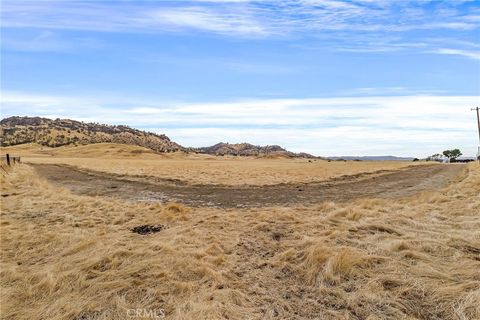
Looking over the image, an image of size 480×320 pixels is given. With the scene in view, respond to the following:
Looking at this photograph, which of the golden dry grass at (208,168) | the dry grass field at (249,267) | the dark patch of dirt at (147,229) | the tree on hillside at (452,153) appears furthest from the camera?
the tree on hillside at (452,153)

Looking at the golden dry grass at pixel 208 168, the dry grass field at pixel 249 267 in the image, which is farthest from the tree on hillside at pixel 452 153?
the dry grass field at pixel 249 267

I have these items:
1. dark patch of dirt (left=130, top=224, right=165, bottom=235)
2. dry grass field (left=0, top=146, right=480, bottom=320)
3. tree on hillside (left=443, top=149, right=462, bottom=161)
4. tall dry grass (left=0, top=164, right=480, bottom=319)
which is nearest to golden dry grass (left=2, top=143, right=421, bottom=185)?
dark patch of dirt (left=130, top=224, right=165, bottom=235)

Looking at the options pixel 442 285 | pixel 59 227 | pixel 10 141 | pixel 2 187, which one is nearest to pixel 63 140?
pixel 10 141

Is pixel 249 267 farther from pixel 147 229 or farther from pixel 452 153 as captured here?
pixel 452 153

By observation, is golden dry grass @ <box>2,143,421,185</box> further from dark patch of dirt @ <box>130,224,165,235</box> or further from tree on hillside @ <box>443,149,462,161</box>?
tree on hillside @ <box>443,149,462,161</box>

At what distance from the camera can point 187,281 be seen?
6660mm

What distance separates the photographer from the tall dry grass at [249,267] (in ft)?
18.5

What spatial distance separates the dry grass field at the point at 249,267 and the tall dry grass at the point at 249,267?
21 mm

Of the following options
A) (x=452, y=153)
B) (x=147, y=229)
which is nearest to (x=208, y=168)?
(x=147, y=229)

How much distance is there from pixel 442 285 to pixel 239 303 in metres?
3.25

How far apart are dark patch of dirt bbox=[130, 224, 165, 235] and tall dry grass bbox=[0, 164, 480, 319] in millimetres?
306

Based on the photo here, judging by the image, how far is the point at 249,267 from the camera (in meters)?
7.45

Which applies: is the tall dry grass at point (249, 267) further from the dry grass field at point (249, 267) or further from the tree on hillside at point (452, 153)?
the tree on hillside at point (452, 153)

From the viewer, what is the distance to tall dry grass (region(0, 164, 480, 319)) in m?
5.65
